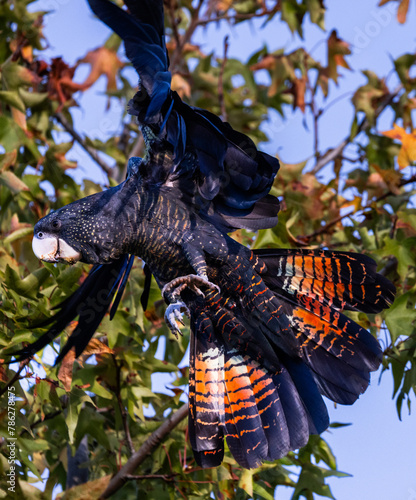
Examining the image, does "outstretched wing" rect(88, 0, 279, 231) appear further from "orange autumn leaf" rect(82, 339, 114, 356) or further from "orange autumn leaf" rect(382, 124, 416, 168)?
"orange autumn leaf" rect(382, 124, 416, 168)

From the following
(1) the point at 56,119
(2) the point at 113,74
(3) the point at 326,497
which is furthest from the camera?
(2) the point at 113,74

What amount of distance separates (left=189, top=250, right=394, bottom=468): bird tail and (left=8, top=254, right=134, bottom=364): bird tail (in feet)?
1.26

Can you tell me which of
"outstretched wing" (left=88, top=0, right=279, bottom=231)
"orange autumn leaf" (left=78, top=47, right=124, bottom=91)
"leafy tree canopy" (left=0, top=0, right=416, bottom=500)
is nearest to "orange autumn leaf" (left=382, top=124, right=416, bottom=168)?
"leafy tree canopy" (left=0, top=0, right=416, bottom=500)

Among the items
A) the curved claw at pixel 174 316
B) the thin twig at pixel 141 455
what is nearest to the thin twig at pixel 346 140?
the thin twig at pixel 141 455

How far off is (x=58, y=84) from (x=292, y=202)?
4.39 feet

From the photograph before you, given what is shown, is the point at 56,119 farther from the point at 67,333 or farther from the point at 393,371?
the point at 393,371

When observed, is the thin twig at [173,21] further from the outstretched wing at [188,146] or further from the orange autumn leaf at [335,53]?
the outstretched wing at [188,146]

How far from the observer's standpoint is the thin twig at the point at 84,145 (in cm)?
355

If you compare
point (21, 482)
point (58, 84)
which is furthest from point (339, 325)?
point (58, 84)

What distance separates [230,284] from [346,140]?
6.18 ft

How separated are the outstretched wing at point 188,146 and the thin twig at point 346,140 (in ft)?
4.99

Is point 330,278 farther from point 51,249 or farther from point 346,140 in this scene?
point 346,140

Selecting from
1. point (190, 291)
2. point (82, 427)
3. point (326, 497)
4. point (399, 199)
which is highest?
point (399, 199)

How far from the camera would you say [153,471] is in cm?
277
